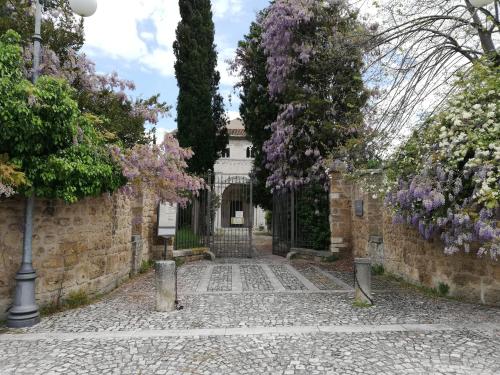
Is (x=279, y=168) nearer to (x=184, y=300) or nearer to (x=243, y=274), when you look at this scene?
(x=243, y=274)

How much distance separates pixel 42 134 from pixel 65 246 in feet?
5.75

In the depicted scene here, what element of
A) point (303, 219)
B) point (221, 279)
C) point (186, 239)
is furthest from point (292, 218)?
point (221, 279)

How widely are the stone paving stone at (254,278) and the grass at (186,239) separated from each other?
1.96 m

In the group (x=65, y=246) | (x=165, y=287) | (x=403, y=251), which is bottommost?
(x=165, y=287)

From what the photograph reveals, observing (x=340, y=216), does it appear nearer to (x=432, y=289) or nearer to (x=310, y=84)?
(x=310, y=84)

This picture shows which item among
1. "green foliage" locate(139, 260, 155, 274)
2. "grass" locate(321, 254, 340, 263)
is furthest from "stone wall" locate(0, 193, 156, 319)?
"grass" locate(321, 254, 340, 263)

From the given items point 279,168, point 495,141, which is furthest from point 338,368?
point 279,168

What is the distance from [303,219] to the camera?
37.0 ft

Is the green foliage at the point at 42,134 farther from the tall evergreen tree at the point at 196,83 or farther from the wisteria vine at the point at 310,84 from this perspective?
the tall evergreen tree at the point at 196,83

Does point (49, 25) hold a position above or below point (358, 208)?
above

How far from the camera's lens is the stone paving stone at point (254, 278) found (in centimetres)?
684

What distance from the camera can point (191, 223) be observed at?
35.6ft

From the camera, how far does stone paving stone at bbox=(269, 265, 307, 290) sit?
22.7ft

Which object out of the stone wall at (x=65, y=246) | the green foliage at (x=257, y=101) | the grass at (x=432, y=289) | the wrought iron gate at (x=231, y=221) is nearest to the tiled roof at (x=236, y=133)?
the wrought iron gate at (x=231, y=221)
